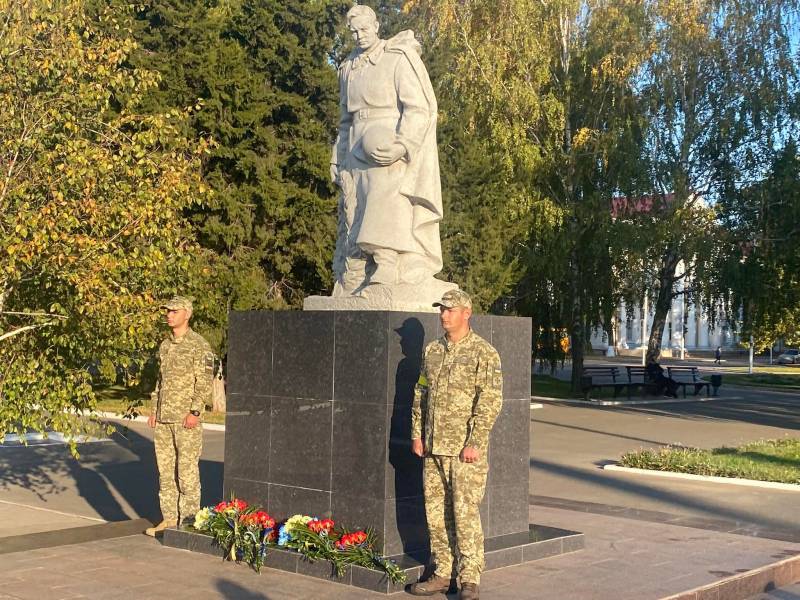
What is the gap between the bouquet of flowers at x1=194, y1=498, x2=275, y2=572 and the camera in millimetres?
7719

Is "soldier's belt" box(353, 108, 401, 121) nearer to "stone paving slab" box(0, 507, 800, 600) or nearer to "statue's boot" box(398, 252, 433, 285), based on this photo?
"statue's boot" box(398, 252, 433, 285)

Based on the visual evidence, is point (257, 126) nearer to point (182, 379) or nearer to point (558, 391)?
point (182, 379)

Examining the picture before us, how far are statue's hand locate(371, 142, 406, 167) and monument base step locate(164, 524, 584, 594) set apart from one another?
9.90ft

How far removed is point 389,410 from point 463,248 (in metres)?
19.5

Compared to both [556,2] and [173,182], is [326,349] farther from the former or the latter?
[556,2]

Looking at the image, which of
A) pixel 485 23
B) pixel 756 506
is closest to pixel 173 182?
pixel 756 506

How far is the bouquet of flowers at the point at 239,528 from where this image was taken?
7.72m

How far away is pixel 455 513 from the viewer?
687cm

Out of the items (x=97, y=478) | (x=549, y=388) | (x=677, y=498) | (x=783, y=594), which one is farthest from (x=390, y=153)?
(x=549, y=388)

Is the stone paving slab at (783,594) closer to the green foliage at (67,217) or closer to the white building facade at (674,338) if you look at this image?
the green foliage at (67,217)

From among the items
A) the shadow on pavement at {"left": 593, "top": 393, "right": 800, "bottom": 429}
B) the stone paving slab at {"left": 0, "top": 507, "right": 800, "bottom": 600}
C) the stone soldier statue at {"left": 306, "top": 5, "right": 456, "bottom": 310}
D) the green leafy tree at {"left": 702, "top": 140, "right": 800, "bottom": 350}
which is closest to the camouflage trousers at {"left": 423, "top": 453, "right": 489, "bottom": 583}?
the stone paving slab at {"left": 0, "top": 507, "right": 800, "bottom": 600}

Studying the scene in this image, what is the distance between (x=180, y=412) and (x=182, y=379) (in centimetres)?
27

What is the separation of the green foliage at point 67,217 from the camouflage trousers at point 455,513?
3.14 m

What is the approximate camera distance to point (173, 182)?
8.85m
